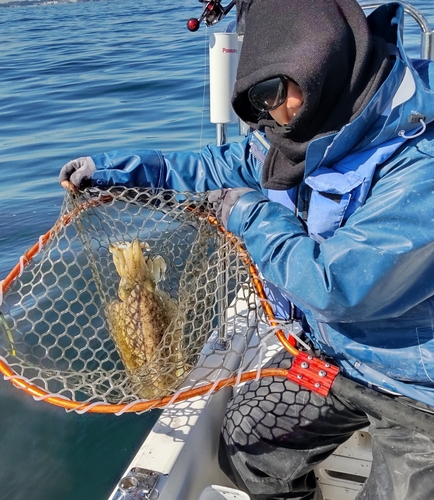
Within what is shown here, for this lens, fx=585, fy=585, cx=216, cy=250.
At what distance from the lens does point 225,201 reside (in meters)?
2.45

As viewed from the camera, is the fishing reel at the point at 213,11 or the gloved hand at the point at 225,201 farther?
the fishing reel at the point at 213,11

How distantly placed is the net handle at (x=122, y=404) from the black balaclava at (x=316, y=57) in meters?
0.64

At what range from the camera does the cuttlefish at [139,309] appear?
2982mm

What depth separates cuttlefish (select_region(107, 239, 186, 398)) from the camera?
2.98m

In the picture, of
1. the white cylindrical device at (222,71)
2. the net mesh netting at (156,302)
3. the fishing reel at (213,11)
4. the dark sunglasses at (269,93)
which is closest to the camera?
the dark sunglasses at (269,93)

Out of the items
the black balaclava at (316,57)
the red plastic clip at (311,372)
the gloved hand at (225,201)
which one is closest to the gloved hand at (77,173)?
the gloved hand at (225,201)

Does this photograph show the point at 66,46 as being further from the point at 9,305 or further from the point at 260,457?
the point at 260,457

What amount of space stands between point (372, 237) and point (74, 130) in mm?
8682

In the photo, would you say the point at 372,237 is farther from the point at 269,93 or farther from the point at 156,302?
the point at 156,302

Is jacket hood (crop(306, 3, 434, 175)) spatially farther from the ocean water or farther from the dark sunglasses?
the ocean water

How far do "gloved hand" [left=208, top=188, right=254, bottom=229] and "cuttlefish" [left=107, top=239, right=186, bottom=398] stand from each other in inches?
22.3

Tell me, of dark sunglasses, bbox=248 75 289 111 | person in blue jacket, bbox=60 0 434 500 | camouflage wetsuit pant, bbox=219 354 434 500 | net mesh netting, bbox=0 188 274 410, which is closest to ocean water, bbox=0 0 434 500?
net mesh netting, bbox=0 188 274 410

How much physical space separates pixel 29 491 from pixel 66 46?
1613 centimetres

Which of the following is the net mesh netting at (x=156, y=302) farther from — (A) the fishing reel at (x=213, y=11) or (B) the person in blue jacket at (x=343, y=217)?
(A) the fishing reel at (x=213, y=11)
